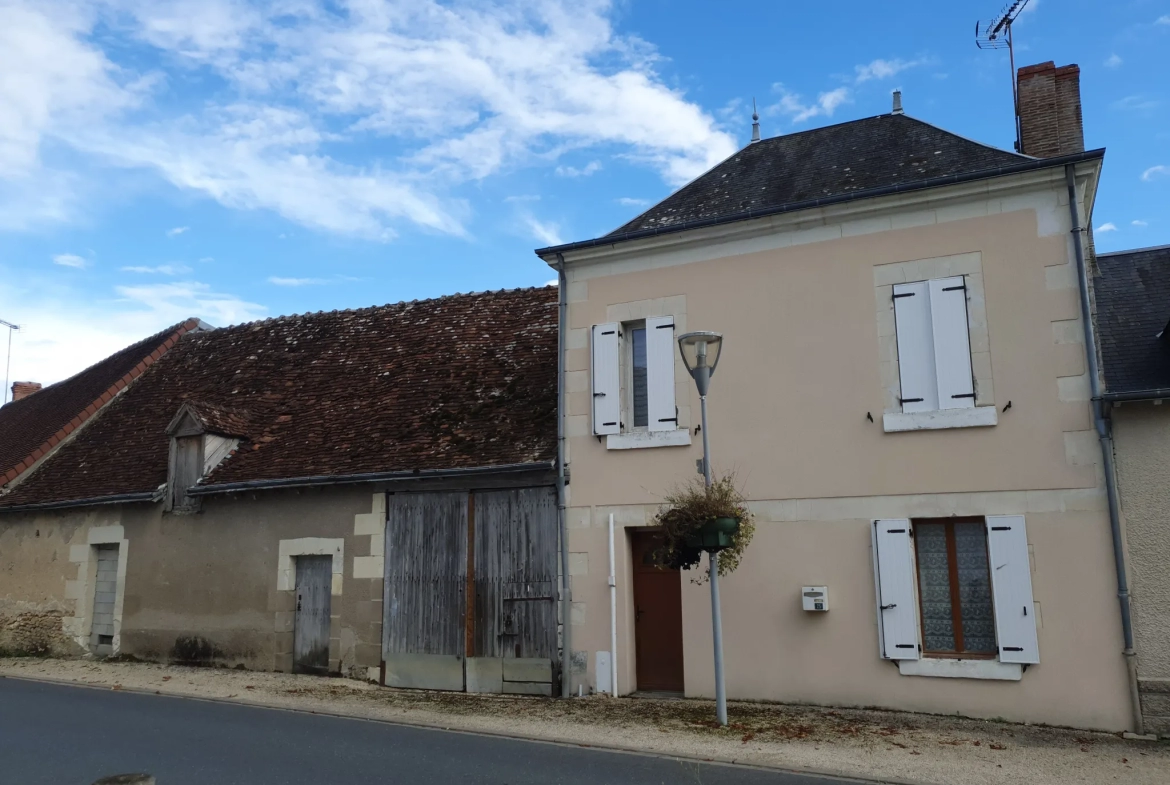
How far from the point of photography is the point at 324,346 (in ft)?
51.6

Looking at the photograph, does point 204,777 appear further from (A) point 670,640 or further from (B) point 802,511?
(B) point 802,511

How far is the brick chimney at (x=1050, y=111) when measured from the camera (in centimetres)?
1048

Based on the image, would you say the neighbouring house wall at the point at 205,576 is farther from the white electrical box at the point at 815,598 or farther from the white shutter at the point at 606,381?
the white electrical box at the point at 815,598

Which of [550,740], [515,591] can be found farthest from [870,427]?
[515,591]

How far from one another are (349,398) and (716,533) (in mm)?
7284

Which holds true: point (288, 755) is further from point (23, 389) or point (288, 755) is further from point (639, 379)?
point (23, 389)

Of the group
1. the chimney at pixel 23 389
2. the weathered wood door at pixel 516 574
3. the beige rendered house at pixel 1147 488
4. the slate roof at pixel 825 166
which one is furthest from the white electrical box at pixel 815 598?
the chimney at pixel 23 389

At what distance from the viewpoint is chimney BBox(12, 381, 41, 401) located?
901 inches

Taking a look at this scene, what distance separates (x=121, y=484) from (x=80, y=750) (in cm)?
731

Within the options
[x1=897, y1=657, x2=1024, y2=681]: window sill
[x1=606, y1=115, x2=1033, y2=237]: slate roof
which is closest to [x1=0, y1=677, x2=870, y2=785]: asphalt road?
[x1=897, y1=657, x2=1024, y2=681]: window sill

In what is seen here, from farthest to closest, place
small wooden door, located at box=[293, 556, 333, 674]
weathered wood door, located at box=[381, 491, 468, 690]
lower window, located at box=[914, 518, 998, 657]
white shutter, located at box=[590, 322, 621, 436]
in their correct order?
small wooden door, located at box=[293, 556, 333, 674] → weathered wood door, located at box=[381, 491, 468, 690] → white shutter, located at box=[590, 322, 621, 436] → lower window, located at box=[914, 518, 998, 657]

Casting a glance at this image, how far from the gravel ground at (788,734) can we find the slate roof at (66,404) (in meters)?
7.06

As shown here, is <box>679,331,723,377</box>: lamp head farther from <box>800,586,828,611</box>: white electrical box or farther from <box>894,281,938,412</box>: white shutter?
<box>800,586,828,611</box>: white electrical box

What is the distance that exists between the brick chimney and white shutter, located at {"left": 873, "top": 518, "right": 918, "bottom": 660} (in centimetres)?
480
